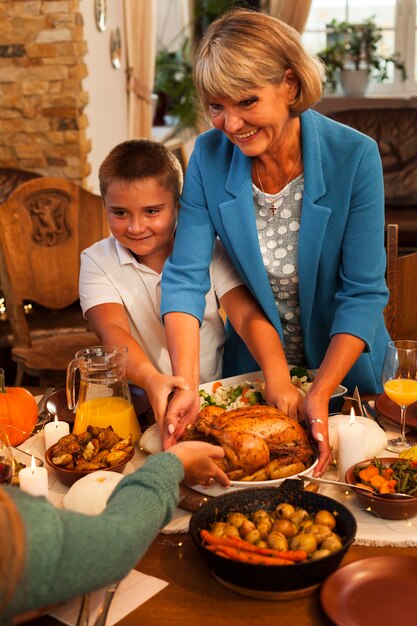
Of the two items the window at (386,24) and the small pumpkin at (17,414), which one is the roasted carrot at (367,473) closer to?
the small pumpkin at (17,414)

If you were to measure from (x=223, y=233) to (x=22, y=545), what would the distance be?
124 cm

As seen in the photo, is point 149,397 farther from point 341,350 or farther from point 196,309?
point 341,350

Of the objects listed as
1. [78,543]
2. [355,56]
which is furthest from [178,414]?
[355,56]

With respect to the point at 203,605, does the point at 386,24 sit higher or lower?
higher

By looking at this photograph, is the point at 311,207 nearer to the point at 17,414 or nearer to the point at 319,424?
the point at 319,424

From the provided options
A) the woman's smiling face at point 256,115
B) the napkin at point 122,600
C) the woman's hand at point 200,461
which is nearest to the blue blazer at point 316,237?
the woman's smiling face at point 256,115

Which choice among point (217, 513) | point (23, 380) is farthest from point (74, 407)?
point (23, 380)

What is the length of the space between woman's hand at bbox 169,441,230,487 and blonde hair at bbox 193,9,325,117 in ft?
2.49

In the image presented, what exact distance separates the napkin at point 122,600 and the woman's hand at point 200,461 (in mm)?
170

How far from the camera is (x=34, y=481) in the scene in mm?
1358

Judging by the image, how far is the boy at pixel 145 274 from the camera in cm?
203

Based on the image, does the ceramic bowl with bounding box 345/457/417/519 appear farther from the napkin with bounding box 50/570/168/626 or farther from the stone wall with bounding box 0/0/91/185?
the stone wall with bounding box 0/0/91/185

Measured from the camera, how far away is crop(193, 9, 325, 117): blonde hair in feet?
5.48

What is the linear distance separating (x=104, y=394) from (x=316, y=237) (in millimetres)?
616
